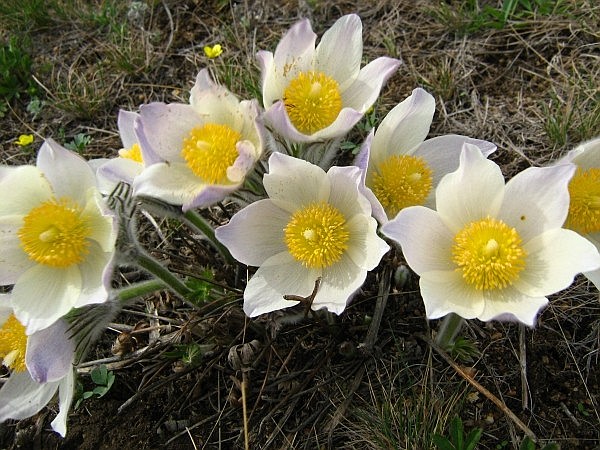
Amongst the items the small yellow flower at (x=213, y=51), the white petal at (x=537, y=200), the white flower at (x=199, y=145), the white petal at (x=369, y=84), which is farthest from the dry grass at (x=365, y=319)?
the white petal at (x=369, y=84)

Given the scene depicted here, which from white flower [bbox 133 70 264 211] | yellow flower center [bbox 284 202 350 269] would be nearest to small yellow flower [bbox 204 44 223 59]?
white flower [bbox 133 70 264 211]

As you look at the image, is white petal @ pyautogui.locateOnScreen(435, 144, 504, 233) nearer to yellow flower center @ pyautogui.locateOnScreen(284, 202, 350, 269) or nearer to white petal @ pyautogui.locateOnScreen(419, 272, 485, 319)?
white petal @ pyautogui.locateOnScreen(419, 272, 485, 319)

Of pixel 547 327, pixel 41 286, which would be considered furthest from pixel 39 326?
pixel 547 327

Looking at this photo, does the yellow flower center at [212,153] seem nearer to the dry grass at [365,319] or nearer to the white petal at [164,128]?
the white petal at [164,128]

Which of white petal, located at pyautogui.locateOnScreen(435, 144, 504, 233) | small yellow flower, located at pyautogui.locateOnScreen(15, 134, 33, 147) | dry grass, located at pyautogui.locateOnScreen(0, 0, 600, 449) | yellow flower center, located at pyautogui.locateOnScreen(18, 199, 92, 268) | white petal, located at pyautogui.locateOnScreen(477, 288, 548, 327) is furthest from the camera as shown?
small yellow flower, located at pyautogui.locateOnScreen(15, 134, 33, 147)

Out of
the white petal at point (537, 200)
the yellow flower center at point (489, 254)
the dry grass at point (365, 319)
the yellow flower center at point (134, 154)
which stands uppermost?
the white petal at point (537, 200)

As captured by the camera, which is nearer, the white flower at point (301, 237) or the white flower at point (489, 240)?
the white flower at point (489, 240)
